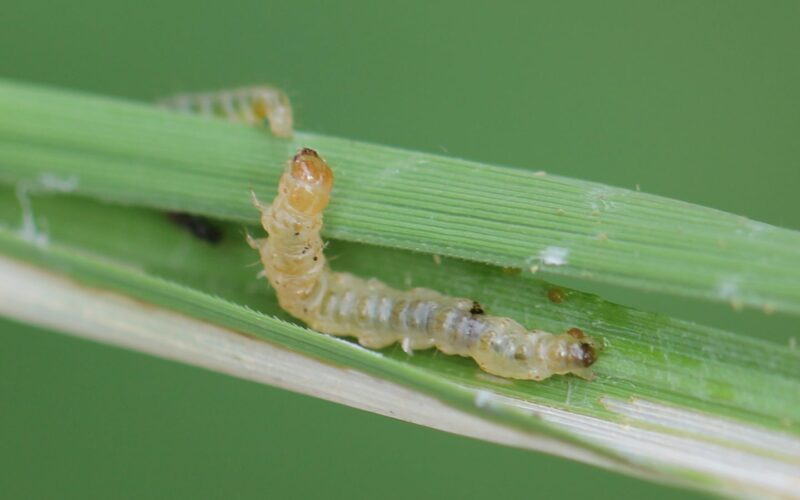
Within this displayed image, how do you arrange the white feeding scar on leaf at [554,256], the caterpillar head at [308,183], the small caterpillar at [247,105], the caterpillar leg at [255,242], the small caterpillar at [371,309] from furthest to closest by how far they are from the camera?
the small caterpillar at [247,105] → the caterpillar leg at [255,242] → the caterpillar head at [308,183] → the small caterpillar at [371,309] → the white feeding scar on leaf at [554,256]

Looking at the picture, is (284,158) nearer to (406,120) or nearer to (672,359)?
(406,120)

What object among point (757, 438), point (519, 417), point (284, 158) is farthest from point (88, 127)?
point (757, 438)

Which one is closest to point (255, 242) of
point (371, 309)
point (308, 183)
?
point (308, 183)

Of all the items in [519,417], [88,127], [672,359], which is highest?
[88,127]

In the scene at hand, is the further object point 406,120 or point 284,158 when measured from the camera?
point 406,120

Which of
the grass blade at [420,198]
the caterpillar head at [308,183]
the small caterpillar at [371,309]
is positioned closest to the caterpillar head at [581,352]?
the small caterpillar at [371,309]

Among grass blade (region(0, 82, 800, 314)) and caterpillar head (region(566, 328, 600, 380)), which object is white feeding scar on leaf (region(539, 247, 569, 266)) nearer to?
grass blade (region(0, 82, 800, 314))

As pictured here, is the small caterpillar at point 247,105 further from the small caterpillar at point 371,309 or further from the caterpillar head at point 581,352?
the caterpillar head at point 581,352

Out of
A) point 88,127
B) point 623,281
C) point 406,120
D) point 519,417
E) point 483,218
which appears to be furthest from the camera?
point 406,120

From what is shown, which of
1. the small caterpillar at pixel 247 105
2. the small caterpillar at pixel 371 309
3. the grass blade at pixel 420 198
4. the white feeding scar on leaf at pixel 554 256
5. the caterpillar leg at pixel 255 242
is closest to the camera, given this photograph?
the grass blade at pixel 420 198
